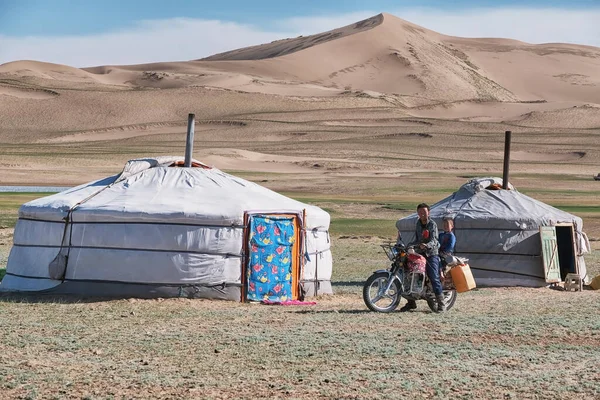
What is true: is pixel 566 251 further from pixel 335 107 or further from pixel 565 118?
pixel 335 107

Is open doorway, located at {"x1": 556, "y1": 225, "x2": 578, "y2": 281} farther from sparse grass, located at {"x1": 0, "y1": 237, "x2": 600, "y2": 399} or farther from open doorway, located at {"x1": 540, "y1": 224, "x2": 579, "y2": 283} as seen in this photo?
sparse grass, located at {"x1": 0, "y1": 237, "x2": 600, "y2": 399}

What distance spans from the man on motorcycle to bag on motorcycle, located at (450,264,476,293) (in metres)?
0.36

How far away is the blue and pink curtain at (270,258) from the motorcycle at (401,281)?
6.29 ft

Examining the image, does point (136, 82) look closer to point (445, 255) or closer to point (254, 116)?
point (254, 116)

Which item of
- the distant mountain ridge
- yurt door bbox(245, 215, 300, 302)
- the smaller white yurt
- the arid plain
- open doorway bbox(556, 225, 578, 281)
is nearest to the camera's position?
the arid plain

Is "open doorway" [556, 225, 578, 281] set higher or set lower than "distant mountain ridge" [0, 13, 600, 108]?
lower

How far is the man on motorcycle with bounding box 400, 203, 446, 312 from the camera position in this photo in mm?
13242

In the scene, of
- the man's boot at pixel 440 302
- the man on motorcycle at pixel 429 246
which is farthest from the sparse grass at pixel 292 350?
the man on motorcycle at pixel 429 246

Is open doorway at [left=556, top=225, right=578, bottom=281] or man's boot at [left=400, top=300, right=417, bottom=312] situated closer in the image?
man's boot at [left=400, top=300, right=417, bottom=312]

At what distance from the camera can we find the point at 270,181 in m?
50.1

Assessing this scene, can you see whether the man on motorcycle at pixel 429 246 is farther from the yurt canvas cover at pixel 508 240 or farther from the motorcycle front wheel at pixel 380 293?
the yurt canvas cover at pixel 508 240

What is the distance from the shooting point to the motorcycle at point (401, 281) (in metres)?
13.4

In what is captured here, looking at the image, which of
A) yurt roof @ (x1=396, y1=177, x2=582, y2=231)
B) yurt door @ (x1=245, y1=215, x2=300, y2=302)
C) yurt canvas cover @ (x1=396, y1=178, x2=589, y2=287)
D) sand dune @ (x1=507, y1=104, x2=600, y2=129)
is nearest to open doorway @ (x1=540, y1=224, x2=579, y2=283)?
yurt canvas cover @ (x1=396, y1=178, x2=589, y2=287)

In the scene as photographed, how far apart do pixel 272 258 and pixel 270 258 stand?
0.10 feet
